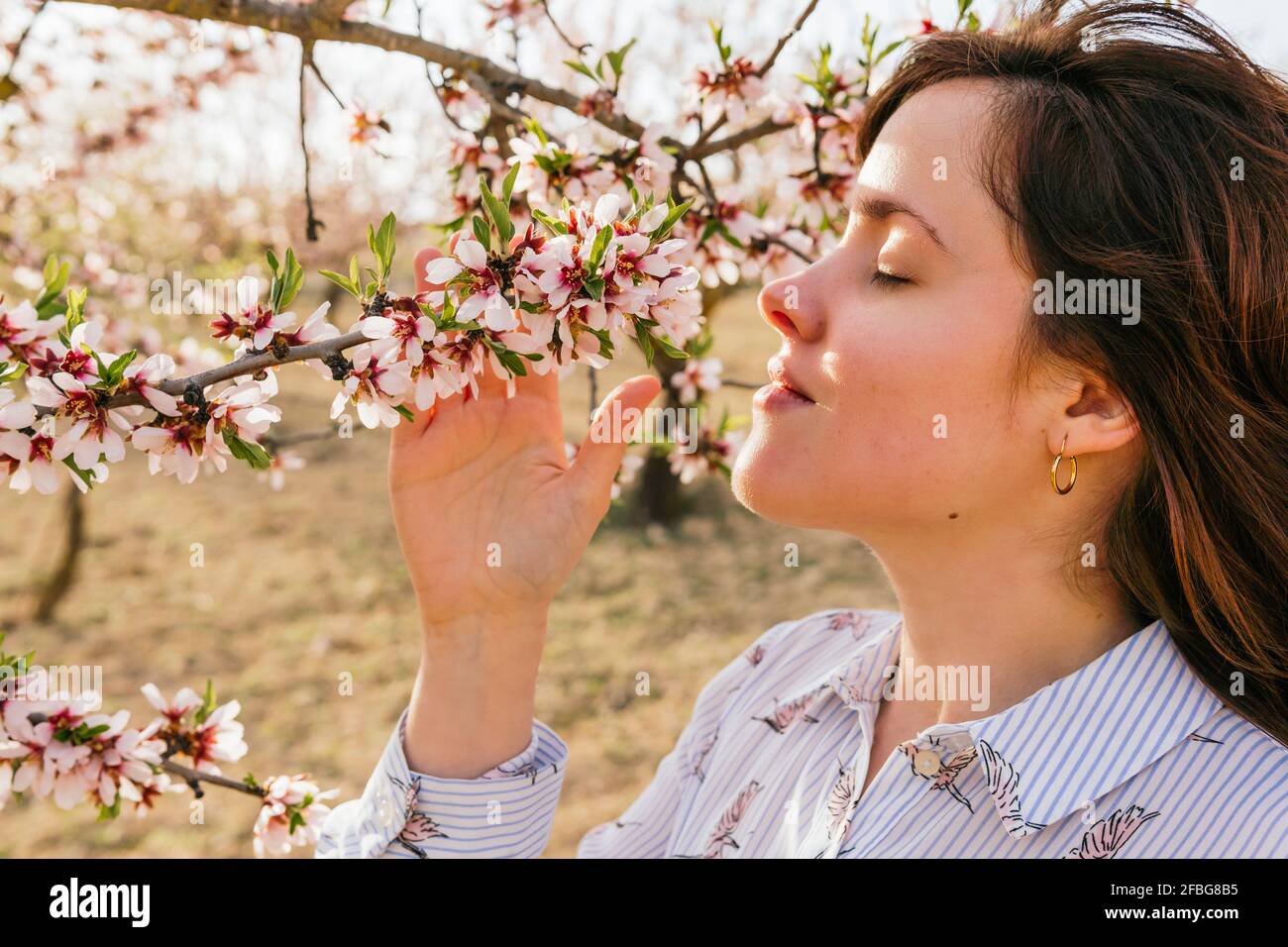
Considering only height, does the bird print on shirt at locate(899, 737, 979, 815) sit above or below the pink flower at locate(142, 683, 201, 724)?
above

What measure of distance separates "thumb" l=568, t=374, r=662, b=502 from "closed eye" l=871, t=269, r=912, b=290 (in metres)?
0.33

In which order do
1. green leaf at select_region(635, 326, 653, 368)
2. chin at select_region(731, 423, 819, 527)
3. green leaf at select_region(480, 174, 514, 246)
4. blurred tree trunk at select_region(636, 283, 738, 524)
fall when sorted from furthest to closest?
blurred tree trunk at select_region(636, 283, 738, 524), chin at select_region(731, 423, 819, 527), green leaf at select_region(635, 326, 653, 368), green leaf at select_region(480, 174, 514, 246)

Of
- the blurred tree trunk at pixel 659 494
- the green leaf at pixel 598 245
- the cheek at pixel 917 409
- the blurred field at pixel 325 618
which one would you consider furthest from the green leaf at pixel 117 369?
the blurred tree trunk at pixel 659 494

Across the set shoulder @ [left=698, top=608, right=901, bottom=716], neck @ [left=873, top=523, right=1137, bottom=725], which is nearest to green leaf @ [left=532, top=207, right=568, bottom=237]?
neck @ [left=873, top=523, right=1137, bottom=725]

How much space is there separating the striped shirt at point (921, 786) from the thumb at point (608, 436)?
426 millimetres

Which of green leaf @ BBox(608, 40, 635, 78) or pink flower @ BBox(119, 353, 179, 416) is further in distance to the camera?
green leaf @ BBox(608, 40, 635, 78)

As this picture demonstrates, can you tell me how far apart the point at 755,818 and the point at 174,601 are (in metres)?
5.34

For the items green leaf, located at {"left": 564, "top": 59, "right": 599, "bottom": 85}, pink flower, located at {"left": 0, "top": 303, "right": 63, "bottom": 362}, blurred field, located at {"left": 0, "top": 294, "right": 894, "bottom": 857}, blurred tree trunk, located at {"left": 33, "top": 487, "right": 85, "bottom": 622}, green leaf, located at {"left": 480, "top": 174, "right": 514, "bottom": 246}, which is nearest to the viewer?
green leaf, located at {"left": 480, "top": 174, "right": 514, "bottom": 246}

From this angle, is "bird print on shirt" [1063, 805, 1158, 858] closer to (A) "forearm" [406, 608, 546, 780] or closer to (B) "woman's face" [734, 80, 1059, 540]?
(B) "woman's face" [734, 80, 1059, 540]

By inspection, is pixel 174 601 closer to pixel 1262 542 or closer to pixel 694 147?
pixel 694 147

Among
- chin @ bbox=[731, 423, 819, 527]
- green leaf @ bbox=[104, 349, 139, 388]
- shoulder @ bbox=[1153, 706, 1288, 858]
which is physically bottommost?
shoulder @ bbox=[1153, 706, 1288, 858]

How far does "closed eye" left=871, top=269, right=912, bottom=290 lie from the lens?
4.36 feet

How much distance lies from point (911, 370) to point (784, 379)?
18 centimetres
